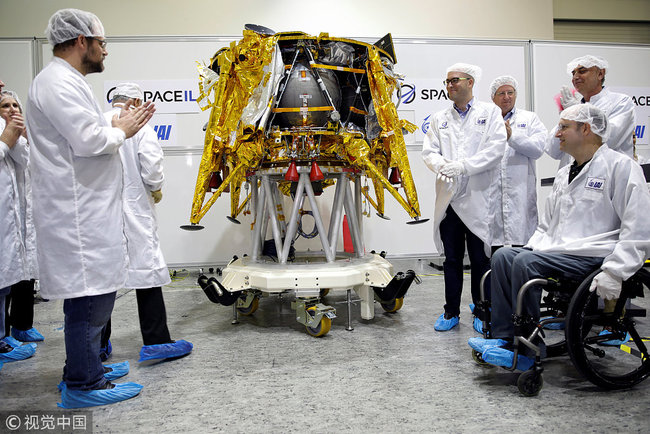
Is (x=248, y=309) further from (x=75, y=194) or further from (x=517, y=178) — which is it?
(x=517, y=178)

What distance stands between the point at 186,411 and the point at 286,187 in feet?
8.49

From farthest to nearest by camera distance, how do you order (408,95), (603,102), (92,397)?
(408,95), (603,102), (92,397)

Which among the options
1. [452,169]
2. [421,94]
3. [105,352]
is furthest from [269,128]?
[421,94]

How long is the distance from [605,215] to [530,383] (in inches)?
34.3

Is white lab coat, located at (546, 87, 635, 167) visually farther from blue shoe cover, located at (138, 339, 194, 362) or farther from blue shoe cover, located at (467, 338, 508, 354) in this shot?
blue shoe cover, located at (138, 339, 194, 362)

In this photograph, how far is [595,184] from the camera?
221cm

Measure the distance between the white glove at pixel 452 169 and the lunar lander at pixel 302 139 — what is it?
350 mm

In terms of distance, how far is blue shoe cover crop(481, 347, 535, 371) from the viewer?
2133 mm

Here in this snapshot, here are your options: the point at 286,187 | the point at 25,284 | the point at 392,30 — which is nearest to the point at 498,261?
the point at 286,187

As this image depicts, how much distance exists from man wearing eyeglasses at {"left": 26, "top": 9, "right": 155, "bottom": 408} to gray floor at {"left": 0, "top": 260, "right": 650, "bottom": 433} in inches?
16.1

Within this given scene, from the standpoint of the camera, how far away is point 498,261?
2354 mm

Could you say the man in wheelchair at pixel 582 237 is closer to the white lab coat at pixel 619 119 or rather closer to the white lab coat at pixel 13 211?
the white lab coat at pixel 619 119

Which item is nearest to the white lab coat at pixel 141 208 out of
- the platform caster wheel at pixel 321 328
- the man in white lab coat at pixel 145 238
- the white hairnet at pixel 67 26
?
the man in white lab coat at pixel 145 238

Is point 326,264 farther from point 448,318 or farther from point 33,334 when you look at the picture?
point 33,334
